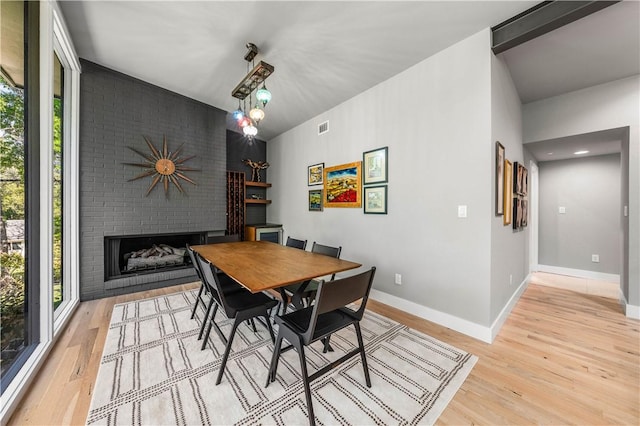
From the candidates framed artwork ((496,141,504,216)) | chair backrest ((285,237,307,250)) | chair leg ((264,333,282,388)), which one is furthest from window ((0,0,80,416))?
framed artwork ((496,141,504,216))

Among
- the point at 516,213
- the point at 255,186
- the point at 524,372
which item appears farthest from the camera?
the point at 255,186

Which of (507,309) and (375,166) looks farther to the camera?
(375,166)

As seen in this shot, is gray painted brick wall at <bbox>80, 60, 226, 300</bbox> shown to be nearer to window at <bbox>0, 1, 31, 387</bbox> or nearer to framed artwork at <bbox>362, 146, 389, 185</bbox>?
window at <bbox>0, 1, 31, 387</bbox>

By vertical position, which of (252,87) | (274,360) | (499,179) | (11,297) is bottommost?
(274,360)

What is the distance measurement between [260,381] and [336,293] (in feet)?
3.01

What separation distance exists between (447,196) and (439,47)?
1.49m

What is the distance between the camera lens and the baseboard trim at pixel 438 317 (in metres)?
2.16

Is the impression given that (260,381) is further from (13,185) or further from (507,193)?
(507,193)

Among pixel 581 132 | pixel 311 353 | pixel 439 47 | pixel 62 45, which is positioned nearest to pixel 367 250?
pixel 311 353

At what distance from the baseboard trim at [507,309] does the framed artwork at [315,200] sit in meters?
2.68

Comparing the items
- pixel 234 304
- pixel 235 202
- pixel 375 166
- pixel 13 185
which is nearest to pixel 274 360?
pixel 234 304

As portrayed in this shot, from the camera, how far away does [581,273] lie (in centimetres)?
418

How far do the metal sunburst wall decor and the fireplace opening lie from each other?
2.52 ft

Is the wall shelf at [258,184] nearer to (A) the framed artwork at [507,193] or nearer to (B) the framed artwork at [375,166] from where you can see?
(B) the framed artwork at [375,166]
